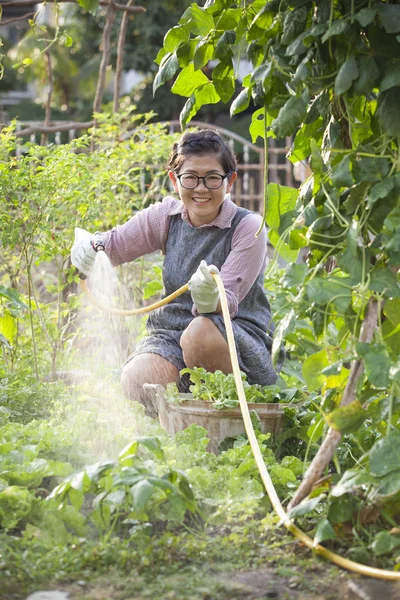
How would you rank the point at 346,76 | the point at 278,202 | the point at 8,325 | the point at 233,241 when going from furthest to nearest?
the point at 8,325, the point at 233,241, the point at 278,202, the point at 346,76

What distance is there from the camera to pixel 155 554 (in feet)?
7.22

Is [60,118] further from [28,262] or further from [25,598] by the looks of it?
[25,598]

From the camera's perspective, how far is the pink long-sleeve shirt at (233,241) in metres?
3.60

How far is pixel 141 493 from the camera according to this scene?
207 cm

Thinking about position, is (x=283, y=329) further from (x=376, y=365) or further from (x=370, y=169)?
(x=370, y=169)

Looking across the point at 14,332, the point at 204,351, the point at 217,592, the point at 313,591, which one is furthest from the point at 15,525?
the point at 14,332

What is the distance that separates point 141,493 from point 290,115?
3.30 feet

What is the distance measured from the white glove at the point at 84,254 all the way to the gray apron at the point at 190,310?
1.14 feet

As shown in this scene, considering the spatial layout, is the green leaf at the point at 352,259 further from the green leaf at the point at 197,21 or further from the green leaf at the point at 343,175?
the green leaf at the point at 197,21

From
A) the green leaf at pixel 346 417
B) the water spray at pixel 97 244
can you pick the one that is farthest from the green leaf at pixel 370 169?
the water spray at pixel 97 244

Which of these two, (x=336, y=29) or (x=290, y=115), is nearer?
(x=336, y=29)

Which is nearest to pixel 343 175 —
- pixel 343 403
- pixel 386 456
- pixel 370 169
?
pixel 370 169

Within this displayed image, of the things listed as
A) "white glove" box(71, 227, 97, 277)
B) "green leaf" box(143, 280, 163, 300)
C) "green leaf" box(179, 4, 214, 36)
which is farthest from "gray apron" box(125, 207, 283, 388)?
"green leaf" box(179, 4, 214, 36)

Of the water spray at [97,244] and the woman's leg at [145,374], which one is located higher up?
the water spray at [97,244]
